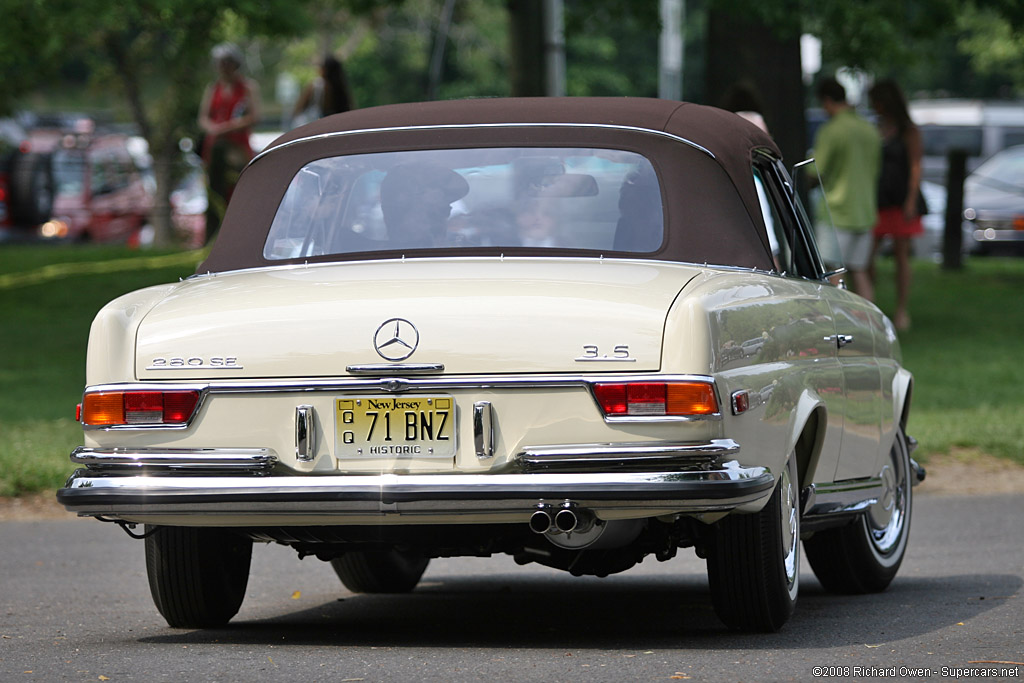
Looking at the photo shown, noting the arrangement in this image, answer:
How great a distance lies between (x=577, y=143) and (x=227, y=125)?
11.5 meters

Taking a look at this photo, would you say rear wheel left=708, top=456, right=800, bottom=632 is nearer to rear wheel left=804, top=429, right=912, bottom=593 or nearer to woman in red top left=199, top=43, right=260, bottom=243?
rear wheel left=804, top=429, right=912, bottom=593

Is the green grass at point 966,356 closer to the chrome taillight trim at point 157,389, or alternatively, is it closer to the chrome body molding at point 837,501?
the chrome body molding at point 837,501

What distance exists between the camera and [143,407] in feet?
17.5

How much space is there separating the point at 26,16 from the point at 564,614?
395 inches

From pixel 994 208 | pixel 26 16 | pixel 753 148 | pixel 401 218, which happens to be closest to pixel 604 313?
pixel 401 218

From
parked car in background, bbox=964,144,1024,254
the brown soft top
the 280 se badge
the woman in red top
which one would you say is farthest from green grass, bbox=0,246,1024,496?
parked car in background, bbox=964,144,1024,254

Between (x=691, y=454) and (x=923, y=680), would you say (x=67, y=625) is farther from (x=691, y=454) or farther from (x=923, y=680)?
(x=923, y=680)

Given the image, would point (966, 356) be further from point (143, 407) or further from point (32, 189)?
point (32, 189)

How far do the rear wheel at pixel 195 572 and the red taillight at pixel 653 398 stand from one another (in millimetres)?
1505

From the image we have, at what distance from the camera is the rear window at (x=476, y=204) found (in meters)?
5.87

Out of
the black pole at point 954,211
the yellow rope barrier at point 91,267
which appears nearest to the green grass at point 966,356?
the black pole at point 954,211

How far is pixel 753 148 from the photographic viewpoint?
645 cm

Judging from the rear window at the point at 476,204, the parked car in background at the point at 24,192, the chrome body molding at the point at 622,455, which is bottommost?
the parked car in background at the point at 24,192

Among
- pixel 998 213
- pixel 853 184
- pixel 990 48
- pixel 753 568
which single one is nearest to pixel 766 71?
pixel 853 184
